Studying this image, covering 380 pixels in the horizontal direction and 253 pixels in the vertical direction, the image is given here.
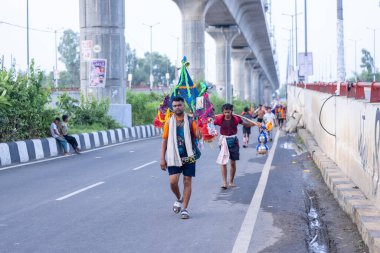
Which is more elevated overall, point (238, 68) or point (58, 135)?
point (238, 68)

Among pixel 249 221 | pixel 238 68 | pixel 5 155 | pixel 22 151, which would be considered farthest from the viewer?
pixel 238 68

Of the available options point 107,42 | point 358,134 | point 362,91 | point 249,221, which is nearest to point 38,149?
point 107,42

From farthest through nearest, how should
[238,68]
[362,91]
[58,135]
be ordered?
[238,68]
[58,135]
[362,91]

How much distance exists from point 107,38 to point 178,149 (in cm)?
1990

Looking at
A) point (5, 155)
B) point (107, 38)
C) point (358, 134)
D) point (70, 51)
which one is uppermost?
point (70, 51)

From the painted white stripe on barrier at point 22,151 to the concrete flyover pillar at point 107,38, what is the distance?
33.3 ft

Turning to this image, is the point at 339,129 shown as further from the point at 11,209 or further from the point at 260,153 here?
the point at 11,209

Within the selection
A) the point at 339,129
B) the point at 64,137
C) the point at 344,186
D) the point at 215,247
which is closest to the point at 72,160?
the point at 64,137

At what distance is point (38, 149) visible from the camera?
19172 mm

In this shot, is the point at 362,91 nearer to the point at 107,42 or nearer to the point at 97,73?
the point at 97,73

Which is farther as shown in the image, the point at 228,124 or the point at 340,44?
the point at 340,44

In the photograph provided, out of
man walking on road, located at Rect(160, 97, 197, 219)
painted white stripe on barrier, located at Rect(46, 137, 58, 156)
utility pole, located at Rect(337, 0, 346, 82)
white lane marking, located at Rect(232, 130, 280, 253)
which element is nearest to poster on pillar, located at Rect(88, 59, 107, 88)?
painted white stripe on barrier, located at Rect(46, 137, 58, 156)

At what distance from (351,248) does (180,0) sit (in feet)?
128

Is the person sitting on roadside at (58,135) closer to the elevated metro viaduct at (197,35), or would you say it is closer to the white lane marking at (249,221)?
the white lane marking at (249,221)
